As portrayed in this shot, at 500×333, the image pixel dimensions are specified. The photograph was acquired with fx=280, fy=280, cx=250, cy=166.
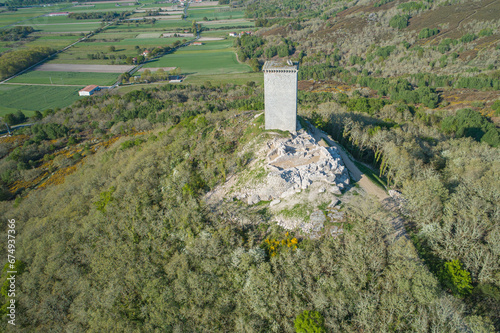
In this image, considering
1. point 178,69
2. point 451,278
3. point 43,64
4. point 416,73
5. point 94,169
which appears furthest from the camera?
point 43,64

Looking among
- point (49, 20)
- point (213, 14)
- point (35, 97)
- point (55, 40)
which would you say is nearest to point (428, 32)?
point (213, 14)

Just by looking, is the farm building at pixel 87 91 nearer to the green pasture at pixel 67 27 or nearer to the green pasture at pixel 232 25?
the green pasture at pixel 67 27

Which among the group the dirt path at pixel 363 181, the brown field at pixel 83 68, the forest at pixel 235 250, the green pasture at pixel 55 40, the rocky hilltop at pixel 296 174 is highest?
the green pasture at pixel 55 40

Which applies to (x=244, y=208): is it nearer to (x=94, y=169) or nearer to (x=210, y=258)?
(x=210, y=258)

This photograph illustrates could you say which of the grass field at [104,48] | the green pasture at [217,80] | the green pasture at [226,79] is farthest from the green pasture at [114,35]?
the green pasture at [226,79]

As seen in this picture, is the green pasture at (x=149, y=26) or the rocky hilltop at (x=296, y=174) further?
the green pasture at (x=149, y=26)

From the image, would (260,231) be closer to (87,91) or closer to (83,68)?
(87,91)

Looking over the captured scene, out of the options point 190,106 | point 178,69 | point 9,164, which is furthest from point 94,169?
point 178,69
